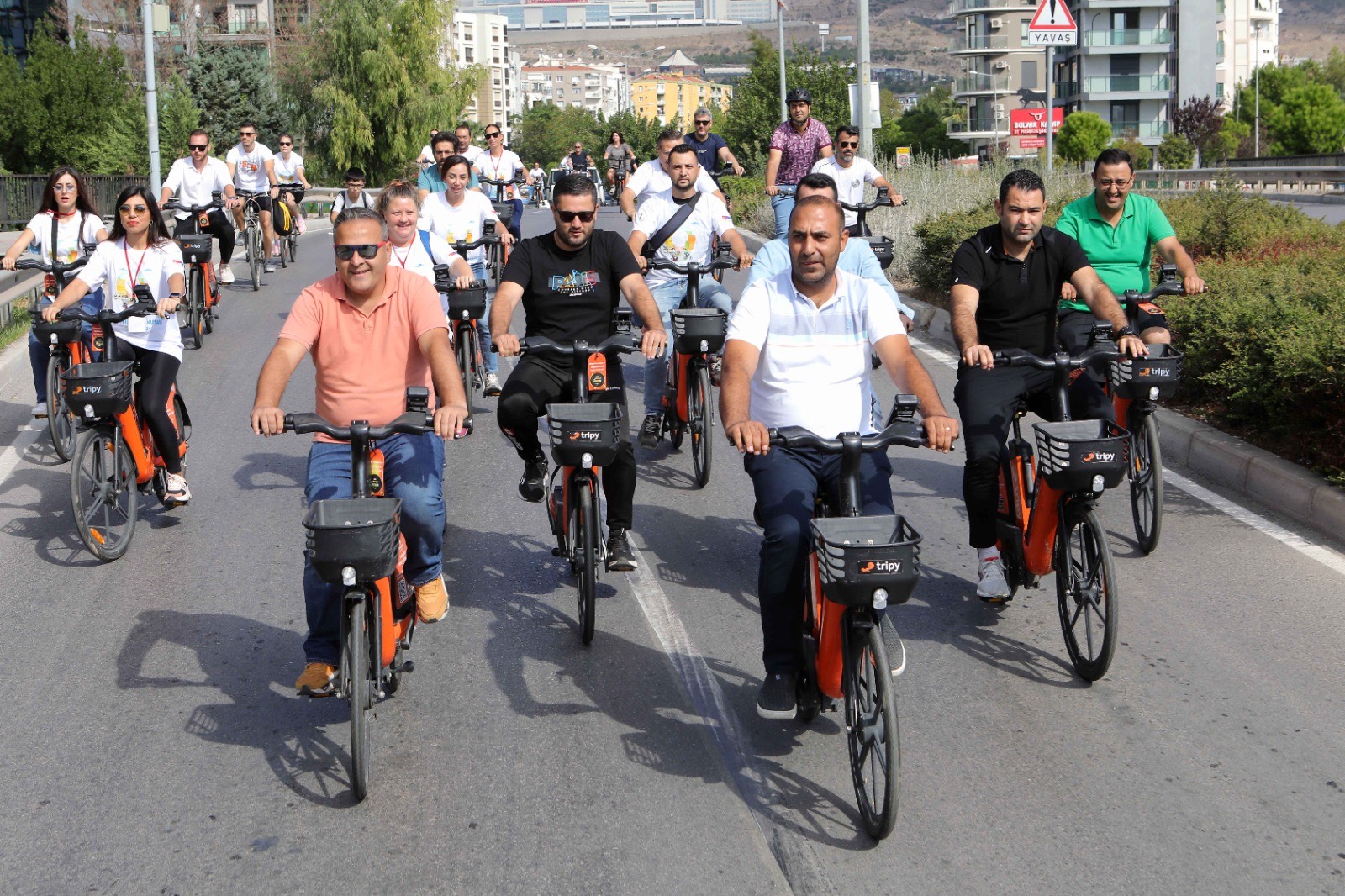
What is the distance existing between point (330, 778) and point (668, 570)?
9.11 feet

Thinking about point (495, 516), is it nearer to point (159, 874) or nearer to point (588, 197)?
point (588, 197)

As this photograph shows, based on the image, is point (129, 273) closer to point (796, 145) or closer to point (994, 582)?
point (994, 582)

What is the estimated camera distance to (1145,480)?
7.85 meters

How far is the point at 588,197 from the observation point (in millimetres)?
7680

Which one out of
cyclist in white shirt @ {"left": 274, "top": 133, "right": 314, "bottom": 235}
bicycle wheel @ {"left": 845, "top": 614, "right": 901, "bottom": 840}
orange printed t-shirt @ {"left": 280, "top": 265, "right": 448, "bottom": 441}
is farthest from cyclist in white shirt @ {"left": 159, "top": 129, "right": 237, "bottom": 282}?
bicycle wheel @ {"left": 845, "top": 614, "right": 901, "bottom": 840}

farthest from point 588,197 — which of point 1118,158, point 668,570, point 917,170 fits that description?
point 917,170

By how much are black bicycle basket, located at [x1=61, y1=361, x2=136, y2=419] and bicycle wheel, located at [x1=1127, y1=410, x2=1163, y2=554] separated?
526cm

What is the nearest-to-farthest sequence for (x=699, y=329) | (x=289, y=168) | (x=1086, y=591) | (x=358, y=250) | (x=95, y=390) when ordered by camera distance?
(x=358, y=250) → (x=1086, y=591) → (x=95, y=390) → (x=699, y=329) → (x=289, y=168)

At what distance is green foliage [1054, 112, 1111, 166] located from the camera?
7600cm

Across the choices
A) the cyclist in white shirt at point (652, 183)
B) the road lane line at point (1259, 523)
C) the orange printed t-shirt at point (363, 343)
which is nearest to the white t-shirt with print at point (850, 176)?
the cyclist in white shirt at point (652, 183)

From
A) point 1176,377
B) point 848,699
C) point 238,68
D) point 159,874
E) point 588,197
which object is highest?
point 238,68

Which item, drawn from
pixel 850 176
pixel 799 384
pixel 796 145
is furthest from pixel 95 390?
pixel 796 145

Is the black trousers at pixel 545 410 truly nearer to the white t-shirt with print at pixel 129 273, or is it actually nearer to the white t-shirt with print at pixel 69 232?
the white t-shirt with print at pixel 129 273

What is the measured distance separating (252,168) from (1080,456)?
1698 centimetres
